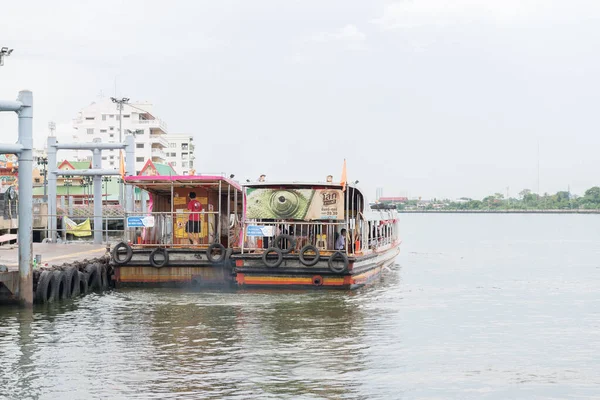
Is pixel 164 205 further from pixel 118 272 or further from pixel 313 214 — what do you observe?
pixel 313 214

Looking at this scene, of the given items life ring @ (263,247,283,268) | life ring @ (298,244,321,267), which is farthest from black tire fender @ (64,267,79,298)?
life ring @ (298,244,321,267)

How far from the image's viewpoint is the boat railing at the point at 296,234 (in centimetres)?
2789

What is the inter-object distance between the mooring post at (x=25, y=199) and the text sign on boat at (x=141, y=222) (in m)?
5.78

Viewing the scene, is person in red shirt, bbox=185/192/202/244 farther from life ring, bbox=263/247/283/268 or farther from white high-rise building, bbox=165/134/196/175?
white high-rise building, bbox=165/134/196/175

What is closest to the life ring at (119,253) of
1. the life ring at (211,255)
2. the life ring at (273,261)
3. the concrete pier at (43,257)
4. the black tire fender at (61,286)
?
the concrete pier at (43,257)

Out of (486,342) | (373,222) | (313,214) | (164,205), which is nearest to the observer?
(486,342)

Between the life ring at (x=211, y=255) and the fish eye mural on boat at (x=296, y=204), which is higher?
the fish eye mural on boat at (x=296, y=204)

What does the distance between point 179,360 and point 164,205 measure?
15382mm

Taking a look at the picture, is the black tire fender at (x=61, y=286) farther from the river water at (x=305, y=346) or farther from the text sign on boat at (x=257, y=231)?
the text sign on boat at (x=257, y=231)

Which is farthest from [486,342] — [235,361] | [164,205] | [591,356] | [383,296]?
[164,205]

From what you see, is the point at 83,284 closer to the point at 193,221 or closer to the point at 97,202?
the point at 193,221

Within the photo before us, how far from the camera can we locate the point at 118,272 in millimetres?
29047

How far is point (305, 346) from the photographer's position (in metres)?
19.0

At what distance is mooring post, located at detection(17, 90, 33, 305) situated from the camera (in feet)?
75.4
